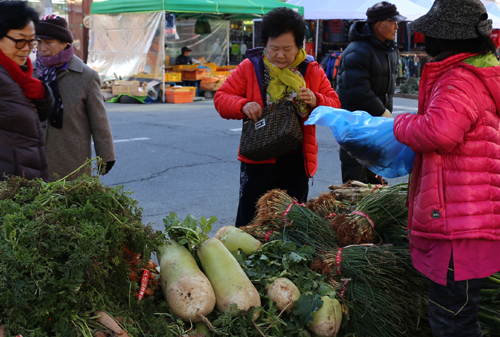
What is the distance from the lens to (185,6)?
556 inches

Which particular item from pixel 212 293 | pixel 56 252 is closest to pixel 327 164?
pixel 212 293

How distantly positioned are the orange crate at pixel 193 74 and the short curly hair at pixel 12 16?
556 inches

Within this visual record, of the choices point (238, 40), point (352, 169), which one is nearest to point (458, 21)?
point (352, 169)

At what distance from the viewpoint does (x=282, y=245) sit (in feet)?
8.25

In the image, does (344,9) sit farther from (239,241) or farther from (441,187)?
(441,187)

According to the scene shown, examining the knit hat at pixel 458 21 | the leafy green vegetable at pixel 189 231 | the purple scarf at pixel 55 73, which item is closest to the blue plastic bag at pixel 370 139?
the knit hat at pixel 458 21

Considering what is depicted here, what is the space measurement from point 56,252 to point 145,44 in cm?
1410

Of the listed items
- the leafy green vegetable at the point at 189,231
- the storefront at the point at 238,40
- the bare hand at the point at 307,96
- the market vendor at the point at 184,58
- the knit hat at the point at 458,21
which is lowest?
the leafy green vegetable at the point at 189,231

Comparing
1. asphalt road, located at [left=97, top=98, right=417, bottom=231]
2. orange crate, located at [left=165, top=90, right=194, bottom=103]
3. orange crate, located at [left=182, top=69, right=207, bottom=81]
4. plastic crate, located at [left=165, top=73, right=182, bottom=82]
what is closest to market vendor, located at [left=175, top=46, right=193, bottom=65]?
orange crate, located at [left=182, top=69, right=207, bottom=81]

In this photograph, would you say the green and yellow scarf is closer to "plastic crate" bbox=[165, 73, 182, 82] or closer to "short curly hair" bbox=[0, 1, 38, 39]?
"short curly hair" bbox=[0, 1, 38, 39]

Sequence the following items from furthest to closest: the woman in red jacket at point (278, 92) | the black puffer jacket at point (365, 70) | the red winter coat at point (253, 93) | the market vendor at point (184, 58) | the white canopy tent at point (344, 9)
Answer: the market vendor at point (184, 58) < the white canopy tent at point (344, 9) < the black puffer jacket at point (365, 70) < the red winter coat at point (253, 93) < the woman in red jacket at point (278, 92)

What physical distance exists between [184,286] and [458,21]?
1589mm

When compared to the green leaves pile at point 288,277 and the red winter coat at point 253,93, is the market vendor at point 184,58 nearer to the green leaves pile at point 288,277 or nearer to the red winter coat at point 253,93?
the red winter coat at point 253,93

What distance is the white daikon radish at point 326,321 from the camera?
7.06 feet
